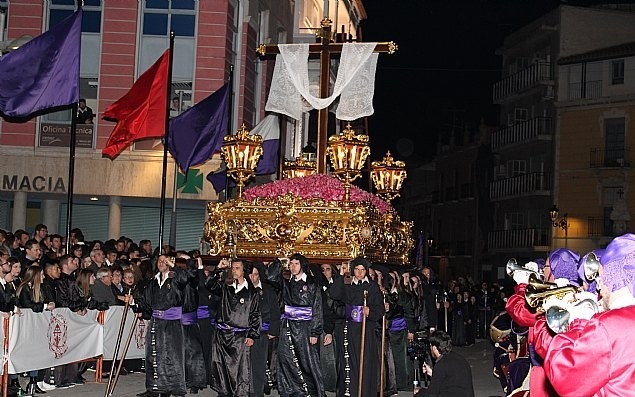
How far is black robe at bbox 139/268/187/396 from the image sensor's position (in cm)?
1431

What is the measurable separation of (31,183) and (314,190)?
37.1 ft

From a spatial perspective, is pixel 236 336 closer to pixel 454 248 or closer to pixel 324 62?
pixel 324 62

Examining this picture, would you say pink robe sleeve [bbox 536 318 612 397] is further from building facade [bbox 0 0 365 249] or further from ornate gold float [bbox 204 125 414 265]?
building facade [bbox 0 0 365 249]

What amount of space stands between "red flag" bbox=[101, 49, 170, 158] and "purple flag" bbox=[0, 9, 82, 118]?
220cm

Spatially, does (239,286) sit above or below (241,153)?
below

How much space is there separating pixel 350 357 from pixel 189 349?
243cm

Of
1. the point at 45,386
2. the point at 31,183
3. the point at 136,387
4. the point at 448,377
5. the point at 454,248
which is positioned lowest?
the point at 136,387

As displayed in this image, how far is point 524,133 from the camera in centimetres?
5203

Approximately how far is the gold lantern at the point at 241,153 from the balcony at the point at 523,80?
34.4 meters

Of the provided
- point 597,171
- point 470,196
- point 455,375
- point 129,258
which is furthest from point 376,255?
point 470,196

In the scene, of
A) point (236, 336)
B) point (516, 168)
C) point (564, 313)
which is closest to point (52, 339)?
point (236, 336)

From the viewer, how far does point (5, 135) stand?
26328 mm

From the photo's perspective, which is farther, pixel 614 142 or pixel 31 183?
pixel 614 142

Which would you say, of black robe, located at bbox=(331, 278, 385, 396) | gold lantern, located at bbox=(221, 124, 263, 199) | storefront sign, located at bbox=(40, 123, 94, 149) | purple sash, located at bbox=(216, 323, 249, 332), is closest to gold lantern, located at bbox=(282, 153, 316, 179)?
gold lantern, located at bbox=(221, 124, 263, 199)
